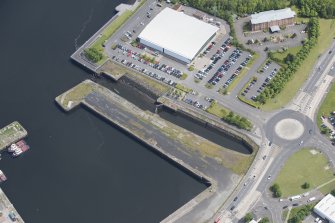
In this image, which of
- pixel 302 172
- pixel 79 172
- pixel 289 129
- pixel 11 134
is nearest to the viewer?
pixel 302 172

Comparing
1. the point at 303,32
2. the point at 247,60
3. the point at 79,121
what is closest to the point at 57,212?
the point at 79,121

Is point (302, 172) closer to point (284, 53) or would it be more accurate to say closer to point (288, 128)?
point (288, 128)

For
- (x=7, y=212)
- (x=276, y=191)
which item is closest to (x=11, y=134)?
(x=7, y=212)

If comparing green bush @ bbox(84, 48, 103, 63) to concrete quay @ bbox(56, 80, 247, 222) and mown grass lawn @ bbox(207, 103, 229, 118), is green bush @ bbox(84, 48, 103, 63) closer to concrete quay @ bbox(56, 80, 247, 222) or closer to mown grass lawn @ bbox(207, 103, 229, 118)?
concrete quay @ bbox(56, 80, 247, 222)

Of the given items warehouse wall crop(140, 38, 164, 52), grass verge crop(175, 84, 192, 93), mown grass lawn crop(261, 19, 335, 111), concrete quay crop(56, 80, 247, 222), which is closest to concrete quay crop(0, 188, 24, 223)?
concrete quay crop(56, 80, 247, 222)

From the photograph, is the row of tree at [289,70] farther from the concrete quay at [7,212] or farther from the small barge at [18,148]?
the concrete quay at [7,212]

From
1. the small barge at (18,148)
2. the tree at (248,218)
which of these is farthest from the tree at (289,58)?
the small barge at (18,148)
